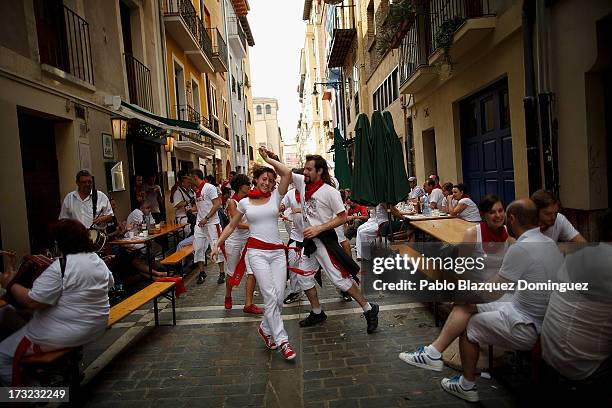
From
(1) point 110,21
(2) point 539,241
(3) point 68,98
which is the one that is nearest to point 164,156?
(1) point 110,21

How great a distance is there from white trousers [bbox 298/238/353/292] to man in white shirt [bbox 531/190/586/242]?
6.44ft

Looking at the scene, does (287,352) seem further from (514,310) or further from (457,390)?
(514,310)

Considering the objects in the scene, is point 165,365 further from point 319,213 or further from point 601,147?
point 601,147

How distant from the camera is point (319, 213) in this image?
489cm

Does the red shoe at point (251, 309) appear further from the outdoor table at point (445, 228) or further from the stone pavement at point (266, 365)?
the outdoor table at point (445, 228)

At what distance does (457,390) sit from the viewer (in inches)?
126

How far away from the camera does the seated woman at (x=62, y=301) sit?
3.19 meters

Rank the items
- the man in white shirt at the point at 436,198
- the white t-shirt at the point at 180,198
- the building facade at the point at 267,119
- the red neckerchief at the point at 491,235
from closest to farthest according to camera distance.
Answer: the red neckerchief at the point at 491,235
the man in white shirt at the point at 436,198
the white t-shirt at the point at 180,198
the building facade at the point at 267,119

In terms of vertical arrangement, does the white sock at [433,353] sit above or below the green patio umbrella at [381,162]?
below

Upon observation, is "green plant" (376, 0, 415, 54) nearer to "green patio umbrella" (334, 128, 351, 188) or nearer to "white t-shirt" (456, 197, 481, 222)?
"green patio umbrella" (334, 128, 351, 188)

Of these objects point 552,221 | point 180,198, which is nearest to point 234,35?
point 180,198

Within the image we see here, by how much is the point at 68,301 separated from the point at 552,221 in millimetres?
3892

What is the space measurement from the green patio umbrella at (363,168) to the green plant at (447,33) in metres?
2.87

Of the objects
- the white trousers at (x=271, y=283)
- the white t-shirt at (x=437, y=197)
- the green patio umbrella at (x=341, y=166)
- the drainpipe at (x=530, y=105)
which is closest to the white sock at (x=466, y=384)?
the white trousers at (x=271, y=283)
